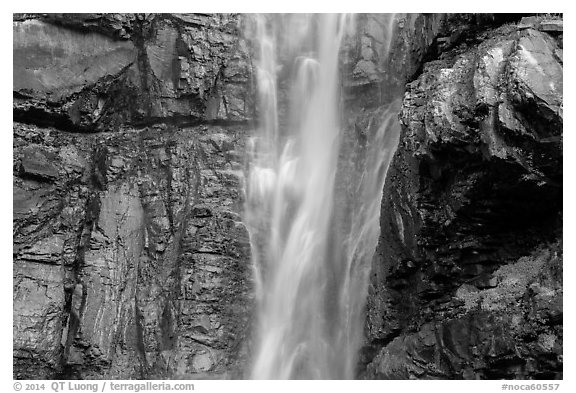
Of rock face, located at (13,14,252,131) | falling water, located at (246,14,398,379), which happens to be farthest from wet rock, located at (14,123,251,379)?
falling water, located at (246,14,398,379)

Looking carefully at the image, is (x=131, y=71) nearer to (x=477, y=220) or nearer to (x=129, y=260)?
(x=129, y=260)

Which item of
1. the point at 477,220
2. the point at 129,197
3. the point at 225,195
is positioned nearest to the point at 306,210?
the point at 225,195

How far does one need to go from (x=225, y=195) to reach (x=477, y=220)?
20.4 feet

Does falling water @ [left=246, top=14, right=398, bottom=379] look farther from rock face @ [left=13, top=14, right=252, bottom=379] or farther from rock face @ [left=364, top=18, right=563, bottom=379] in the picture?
rock face @ [left=364, top=18, right=563, bottom=379]

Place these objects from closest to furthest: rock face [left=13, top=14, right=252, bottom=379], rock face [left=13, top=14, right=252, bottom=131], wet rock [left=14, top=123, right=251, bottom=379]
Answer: wet rock [left=14, top=123, right=251, bottom=379] → rock face [left=13, top=14, right=252, bottom=379] → rock face [left=13, top=14, right=252, bottom=131]

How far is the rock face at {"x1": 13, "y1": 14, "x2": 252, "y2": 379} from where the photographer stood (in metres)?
11.6

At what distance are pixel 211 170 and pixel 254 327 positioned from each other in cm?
362

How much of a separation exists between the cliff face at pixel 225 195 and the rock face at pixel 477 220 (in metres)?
0.02

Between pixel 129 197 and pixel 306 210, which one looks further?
pixel 306 210

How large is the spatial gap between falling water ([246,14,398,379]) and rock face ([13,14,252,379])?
21.1 inches

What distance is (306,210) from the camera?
42.7 feet

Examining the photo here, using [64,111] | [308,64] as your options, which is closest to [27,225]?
[64,111]

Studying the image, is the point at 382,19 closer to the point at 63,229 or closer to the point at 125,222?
the point at 125,222

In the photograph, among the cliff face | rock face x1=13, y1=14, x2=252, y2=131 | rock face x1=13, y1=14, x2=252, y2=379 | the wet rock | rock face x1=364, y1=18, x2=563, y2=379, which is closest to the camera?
rock face x1=364, y1=18, x2=563, y2=379
